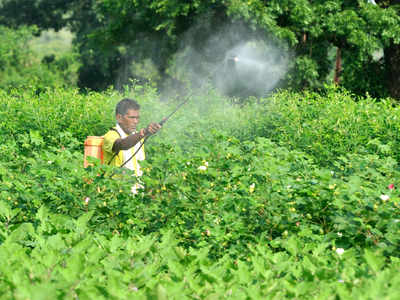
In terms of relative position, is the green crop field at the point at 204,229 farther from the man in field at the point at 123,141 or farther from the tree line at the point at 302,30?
the tree line at the point at 302,30

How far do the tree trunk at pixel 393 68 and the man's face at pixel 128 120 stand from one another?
484 inches

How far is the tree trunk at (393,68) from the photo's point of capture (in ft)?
51.1

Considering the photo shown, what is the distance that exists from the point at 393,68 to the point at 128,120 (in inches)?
Answer: 489

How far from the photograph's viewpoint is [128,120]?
5.17 meters

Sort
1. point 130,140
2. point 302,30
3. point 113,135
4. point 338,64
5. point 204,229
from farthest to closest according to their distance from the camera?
point 338,64
point 302,30
point 113,135
point 130,140
point 204,229

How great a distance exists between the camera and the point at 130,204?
381 cm

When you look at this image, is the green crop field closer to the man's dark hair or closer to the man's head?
the man's head

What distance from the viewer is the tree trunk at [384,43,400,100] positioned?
15570mm

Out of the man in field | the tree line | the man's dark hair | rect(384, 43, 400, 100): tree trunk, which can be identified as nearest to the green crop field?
the man in field

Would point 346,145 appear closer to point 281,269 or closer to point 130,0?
point 281,269

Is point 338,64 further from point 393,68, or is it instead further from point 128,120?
point 128,120

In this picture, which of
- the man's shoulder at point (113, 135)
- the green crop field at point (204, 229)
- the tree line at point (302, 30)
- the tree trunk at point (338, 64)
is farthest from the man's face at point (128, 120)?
the tree trunk at point (338, 64)

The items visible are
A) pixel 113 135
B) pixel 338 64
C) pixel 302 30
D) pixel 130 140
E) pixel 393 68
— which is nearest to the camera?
pixel 130 140

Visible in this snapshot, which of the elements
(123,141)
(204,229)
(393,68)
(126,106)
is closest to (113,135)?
(123,141)
